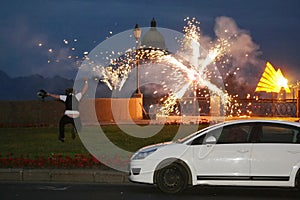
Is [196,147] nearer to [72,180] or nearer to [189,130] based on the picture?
[72,180]

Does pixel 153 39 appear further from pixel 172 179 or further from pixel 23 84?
pixel 172 179

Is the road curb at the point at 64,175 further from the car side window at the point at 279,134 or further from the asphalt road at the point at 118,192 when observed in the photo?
the car side window at the point at 279,134

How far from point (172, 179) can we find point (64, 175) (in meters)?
2.92

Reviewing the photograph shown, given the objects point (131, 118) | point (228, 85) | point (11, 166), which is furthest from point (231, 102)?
point (11, 166)

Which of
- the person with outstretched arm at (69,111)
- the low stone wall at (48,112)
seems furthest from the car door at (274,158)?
the low stone wall at (48,112)

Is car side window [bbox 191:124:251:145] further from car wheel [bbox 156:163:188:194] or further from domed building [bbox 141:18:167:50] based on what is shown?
domed building [bbox 141:18:167:50]

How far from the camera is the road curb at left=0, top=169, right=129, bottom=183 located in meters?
12.2

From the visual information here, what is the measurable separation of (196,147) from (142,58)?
2358 cm

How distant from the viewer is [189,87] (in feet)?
105

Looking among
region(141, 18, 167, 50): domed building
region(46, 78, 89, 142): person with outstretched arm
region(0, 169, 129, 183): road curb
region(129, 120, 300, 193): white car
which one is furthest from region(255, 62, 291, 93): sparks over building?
region(129, 120, 300, 193): white car

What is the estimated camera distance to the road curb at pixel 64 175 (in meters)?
12.2

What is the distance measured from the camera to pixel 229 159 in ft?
33.9

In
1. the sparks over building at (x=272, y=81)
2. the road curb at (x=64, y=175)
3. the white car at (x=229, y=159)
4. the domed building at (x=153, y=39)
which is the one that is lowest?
the road curb at (x=64, y=175)

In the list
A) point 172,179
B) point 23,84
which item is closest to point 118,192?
point 172,179
